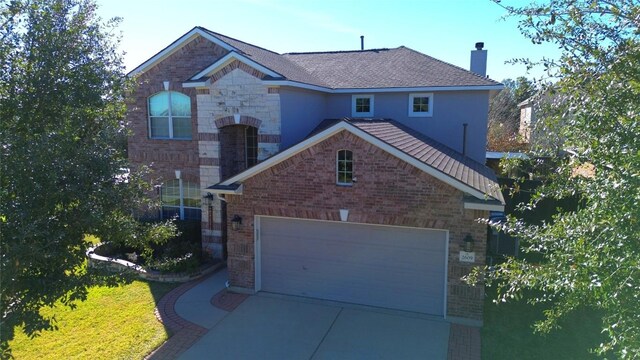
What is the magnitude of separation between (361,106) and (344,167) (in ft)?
22.5

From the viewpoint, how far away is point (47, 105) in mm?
6910

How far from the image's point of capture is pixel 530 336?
9523mm

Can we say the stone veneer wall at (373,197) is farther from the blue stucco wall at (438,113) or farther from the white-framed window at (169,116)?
the white-framed window at (169,116)

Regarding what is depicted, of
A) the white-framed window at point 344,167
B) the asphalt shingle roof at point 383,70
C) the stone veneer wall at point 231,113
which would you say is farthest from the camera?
the asphalt shingle roof at point 383,70

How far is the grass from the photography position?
8867mm

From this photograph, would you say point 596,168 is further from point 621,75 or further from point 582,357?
point 582,357

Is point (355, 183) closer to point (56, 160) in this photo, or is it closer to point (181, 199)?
point (56, 160)

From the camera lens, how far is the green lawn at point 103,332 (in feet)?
30.4

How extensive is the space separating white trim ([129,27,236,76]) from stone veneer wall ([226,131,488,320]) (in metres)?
5.95

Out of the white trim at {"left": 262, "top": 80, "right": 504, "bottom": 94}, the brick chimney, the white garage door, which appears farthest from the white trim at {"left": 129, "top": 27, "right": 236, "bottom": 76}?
the brick chimney

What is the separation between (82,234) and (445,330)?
7836 mm

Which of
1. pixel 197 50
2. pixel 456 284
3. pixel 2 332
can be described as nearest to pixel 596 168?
pixel 456 284

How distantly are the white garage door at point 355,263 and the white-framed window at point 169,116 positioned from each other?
5.98 m

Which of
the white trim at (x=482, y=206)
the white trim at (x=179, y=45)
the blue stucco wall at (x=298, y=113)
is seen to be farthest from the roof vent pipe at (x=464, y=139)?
the white trim at (x=179, y=45)
